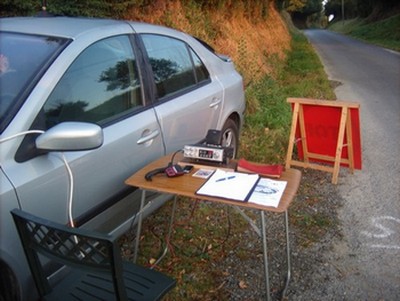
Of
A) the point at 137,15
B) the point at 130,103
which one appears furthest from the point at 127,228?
the point at 137,15

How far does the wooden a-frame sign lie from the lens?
4.28 metres

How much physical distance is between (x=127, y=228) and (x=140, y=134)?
0.69 m

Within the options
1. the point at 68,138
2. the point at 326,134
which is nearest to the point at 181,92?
the point at 68,138

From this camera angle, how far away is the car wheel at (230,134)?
4.18 m

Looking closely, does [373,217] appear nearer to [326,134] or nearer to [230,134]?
[326,134]

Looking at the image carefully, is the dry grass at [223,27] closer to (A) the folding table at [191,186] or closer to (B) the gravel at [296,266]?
(B) the gravel at [296,266]

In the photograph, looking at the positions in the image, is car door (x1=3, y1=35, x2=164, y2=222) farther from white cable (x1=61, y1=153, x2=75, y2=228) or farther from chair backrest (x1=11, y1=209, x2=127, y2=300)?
chair backrest (x1=11, y1=209, x2=127, y2=300)

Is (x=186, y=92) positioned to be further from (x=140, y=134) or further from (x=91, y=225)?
(x=91, y=225)

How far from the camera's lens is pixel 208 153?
2590 mm

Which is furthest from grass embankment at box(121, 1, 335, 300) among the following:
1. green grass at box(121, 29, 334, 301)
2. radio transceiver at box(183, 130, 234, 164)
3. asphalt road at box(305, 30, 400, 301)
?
radio transceiver at box(183, 130, 234, 164)

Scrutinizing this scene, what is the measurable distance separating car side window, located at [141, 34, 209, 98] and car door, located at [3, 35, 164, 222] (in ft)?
0.81

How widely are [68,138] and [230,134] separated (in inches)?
104

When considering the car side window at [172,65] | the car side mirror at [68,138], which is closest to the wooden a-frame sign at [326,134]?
the car side window at [172,65]

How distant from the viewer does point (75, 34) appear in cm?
249
